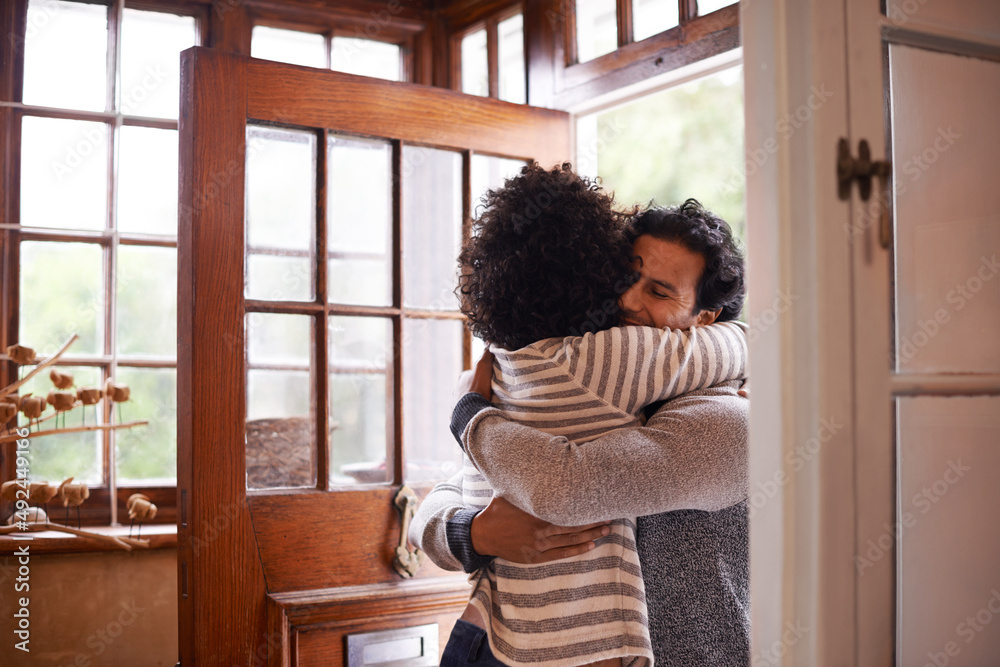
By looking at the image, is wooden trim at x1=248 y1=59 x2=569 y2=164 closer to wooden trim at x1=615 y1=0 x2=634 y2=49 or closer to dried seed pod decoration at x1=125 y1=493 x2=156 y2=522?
wooden trim at x1=615 y1=0 x2=634 y2=49

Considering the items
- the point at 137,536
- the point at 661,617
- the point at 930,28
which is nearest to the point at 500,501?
the point at 661,617

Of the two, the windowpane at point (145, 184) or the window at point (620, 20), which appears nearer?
the window at point (620, 20)

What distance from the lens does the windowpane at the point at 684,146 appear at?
8914mm

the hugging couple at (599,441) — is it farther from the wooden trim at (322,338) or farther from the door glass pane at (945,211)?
the wooden trim at (322,338)

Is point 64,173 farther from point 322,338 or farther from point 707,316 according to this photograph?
point 707,316

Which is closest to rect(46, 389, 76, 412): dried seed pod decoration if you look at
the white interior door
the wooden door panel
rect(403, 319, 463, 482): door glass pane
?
the wooden door panel

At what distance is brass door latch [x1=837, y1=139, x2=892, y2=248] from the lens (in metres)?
0.94

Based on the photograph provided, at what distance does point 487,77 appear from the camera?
2.49m

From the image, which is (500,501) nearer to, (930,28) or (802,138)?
(802,138)

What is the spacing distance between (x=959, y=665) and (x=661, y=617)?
399 millimetres

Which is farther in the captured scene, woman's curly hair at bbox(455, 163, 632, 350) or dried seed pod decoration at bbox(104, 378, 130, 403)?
dried seed pod decoration at bbox(104, 378, 130, 403)

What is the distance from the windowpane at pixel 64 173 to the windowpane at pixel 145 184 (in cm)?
5

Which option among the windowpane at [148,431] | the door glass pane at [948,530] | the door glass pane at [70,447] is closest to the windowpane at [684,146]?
the windowpane at [148,431]

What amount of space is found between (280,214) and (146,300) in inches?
23.0
